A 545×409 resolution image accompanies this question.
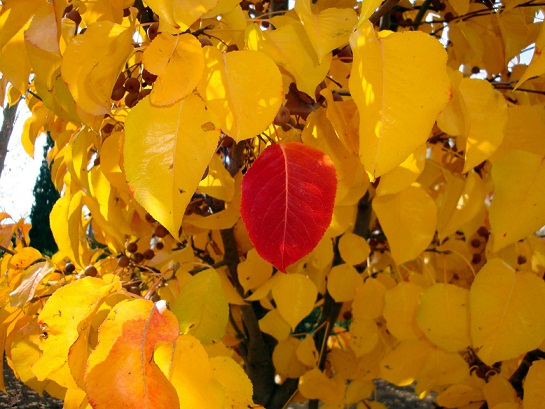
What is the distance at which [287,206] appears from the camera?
16.7 inches

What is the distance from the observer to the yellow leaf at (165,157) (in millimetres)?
361

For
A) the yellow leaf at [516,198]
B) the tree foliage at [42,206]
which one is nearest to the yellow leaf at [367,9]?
the yellow leaf at [516,198]

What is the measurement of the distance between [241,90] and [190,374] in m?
0.21

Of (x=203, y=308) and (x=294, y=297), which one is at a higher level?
(x=203, y=308)

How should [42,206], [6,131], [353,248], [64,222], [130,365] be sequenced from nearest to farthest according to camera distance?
[130,365]
[64,222]
[353,248]
[6,131]
[42,206]

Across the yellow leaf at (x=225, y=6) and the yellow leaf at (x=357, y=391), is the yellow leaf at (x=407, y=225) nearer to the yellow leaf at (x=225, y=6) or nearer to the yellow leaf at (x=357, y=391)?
the yellow leaf at (x=225, y=6)

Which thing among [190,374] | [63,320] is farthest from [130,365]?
[63,320]

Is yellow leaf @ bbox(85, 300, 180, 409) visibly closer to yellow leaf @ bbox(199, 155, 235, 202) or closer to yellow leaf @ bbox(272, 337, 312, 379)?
yellow leaf @ bbox(199, 155, 235, 202)

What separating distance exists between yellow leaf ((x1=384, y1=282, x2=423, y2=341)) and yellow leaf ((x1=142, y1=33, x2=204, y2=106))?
554mm

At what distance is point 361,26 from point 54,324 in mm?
360

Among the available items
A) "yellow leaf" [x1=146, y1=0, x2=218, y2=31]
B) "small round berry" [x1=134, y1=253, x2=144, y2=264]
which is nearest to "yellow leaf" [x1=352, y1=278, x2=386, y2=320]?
"small round berry" [x1=134, y1=253, x2=144, y2=264]

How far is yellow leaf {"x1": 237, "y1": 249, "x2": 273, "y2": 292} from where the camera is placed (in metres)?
0.79

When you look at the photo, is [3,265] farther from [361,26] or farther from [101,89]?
[361,26]

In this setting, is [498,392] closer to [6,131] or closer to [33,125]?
[33,125]
